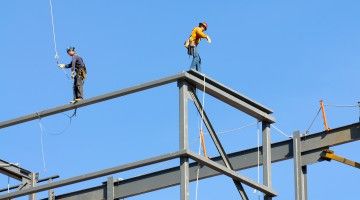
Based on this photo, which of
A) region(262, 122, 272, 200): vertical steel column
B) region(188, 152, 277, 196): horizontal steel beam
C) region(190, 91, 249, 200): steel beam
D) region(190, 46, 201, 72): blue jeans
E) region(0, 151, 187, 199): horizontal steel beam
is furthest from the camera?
region(190, 46, 201, 72): blue jeans

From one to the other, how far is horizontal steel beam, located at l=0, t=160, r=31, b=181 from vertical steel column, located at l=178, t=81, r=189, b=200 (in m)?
13.8

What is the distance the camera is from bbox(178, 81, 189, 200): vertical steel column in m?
24.3

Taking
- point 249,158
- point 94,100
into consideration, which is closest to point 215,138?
point 94,100

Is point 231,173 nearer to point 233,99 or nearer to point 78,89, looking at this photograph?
point 233,99

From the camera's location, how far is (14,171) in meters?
38.2

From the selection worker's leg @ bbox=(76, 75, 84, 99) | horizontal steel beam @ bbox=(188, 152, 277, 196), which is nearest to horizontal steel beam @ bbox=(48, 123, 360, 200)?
worker's leg @ bbox=(76, 75, 84, 99)

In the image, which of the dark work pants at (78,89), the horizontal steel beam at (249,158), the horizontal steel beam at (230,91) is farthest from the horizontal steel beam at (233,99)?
the horizontal steel beam at (249,158)

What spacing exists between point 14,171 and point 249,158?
6.92 m

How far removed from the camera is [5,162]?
38219 millimetres

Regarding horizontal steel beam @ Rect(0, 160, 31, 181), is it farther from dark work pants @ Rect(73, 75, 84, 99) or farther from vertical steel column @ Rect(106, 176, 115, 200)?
dark work pants @ Rect(73, 75, 84, 99)

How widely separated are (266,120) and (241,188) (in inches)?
60.7

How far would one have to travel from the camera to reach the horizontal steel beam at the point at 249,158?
1387 inches

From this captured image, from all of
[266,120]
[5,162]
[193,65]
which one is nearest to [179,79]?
[266,120]

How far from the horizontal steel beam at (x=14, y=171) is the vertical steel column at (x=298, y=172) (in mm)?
7436
